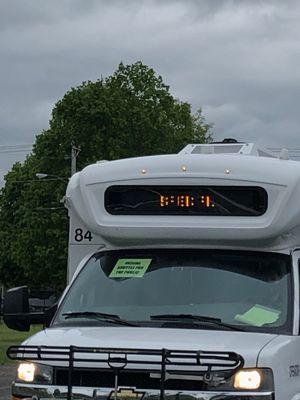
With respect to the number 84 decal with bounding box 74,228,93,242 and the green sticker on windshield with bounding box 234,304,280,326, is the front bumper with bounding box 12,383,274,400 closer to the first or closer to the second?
the green sticker on windshield with bounding box 234,304,280,326

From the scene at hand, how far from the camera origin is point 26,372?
599cm

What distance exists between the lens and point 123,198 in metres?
7.20

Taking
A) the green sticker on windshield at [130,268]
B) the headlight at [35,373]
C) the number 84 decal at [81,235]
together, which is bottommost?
the headlight at [35,373]

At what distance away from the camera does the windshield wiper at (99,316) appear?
21.0 ft

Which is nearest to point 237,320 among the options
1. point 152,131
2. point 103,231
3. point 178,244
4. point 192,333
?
point 192,333

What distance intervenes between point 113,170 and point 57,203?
3972cm

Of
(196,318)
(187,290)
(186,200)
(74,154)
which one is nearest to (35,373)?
(196,318)

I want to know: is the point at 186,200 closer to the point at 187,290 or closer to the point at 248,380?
the point at 187,290

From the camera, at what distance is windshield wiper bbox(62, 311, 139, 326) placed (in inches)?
253

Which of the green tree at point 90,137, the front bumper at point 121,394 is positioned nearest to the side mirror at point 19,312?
the front bumper at point 121,394

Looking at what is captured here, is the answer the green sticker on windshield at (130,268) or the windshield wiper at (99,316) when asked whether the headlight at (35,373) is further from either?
the green sticker on windshield at (130,268)

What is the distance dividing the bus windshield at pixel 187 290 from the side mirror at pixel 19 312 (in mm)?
491

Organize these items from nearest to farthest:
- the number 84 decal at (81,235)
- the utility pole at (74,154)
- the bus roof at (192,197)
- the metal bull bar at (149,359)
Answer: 1. the metal bull bar at (149,359)
2. the bus roof at (192,197)
3. the number 84 decal at (81,235)
4. the utility pole at (74,154)

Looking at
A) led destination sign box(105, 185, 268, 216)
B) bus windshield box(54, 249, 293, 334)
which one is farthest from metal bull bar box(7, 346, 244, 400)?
led destination sign box(105, 185, 268, 216)
